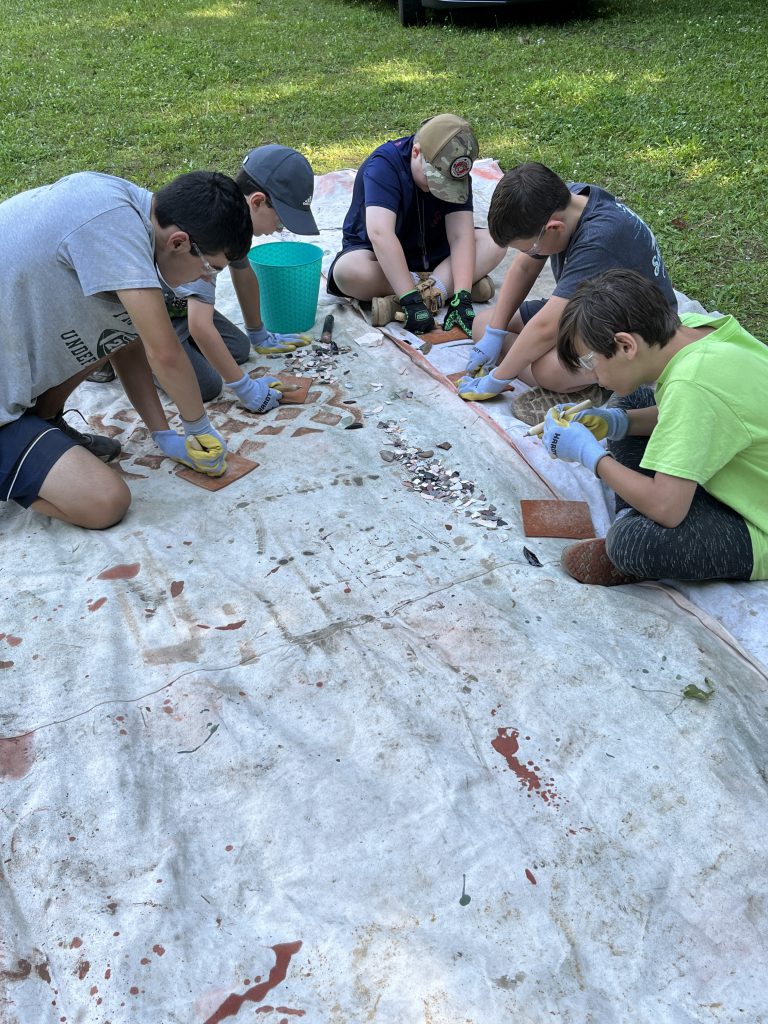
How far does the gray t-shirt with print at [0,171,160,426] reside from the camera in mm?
2205

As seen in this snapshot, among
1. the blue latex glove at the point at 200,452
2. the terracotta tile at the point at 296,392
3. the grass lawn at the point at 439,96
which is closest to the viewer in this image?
the blue latex glove at the point at 200,452

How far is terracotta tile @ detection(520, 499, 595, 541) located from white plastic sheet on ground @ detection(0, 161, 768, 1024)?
65 mm

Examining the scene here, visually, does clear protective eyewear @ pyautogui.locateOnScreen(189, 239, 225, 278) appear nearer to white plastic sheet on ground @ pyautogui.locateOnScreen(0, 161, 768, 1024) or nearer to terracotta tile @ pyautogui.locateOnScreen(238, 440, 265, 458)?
terracotta tile @ pyautogui.locateOnScreen(238, 440, 265, 458)

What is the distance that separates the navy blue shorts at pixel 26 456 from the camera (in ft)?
7.89

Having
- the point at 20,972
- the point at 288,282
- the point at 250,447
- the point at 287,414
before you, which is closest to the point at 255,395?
the point at 287,414

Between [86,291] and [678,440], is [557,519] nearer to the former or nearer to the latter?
[678,440]

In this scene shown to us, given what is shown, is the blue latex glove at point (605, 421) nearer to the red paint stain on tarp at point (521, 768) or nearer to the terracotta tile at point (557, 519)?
the terracotta tile at point (557, 519)

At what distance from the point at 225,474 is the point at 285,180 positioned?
1217 millimetres

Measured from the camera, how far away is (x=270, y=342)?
11.8ft

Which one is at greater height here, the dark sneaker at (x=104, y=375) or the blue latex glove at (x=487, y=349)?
the blue latex glove at (x=487, y=349)

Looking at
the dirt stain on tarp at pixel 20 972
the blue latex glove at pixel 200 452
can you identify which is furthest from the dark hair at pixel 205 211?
the dirt stain on tarp at pixel 20 972

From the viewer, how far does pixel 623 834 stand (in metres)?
1.61

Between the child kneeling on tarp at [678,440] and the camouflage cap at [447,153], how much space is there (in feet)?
5.15

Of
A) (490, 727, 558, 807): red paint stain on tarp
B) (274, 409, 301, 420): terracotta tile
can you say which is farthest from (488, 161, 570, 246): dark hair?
(490, 727, 558, 807): red paint stain on tarp
